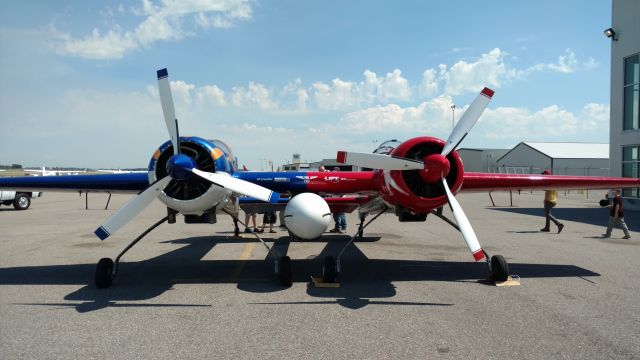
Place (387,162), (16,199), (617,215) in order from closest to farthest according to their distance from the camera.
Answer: (387,162)
(617,215)
(16,199)

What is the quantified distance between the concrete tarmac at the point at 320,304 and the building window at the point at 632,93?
653 inches

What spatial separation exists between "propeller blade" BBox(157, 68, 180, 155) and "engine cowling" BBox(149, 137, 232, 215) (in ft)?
1.47

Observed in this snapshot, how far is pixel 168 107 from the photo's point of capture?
7484 mm

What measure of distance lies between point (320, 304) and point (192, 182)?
3167mm

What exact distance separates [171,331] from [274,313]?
146 cm

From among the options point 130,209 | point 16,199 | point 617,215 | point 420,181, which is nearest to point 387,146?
point 420,181

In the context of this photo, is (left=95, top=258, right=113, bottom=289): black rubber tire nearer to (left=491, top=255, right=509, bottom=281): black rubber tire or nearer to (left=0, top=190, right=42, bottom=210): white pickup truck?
(left=491, top=255, right=509, bottom=281): black rubber tire

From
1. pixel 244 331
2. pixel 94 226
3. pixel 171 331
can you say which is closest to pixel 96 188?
pixel 171 331

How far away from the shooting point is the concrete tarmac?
494 centimetres

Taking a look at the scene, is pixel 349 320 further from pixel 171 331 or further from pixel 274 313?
pixel 171 331

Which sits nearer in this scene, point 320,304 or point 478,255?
point 320,304

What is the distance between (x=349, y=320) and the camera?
19.3ft

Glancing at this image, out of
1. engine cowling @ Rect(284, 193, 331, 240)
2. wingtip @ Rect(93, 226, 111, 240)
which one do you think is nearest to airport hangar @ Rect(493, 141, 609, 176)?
engine cowling @ Rect(284, 193, 331, 240)

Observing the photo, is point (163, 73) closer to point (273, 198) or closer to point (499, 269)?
point (273, 198)
